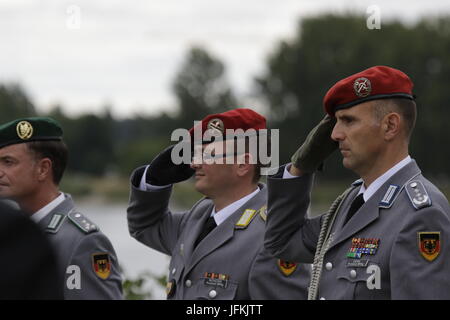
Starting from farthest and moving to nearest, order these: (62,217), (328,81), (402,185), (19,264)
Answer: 1. (328,81)
2. (62,217)
3. (402,185)
4. (19,264)

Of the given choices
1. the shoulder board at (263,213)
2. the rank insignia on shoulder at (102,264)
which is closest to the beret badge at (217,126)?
the shoulder board at (263,213)

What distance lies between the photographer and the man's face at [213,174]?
5344 millimetres

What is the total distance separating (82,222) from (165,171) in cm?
75

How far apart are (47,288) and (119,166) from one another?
58988mm

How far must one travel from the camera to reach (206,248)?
5.21 m

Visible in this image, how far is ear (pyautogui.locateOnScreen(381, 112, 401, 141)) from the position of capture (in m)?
4.22

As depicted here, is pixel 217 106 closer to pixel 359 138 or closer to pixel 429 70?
pixel 429 70

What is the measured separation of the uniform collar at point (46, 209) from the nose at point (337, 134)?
1863 mm

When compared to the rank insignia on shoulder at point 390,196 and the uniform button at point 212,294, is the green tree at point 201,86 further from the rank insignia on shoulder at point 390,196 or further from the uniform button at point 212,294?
the rank insignia on shoulder at point 390,196

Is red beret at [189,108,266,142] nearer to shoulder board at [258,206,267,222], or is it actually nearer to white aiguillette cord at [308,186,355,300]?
shoulder board at [258,206,267,222]

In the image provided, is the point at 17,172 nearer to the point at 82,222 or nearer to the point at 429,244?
the point at 82,222

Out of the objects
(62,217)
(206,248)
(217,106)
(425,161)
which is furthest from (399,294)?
(217,106)

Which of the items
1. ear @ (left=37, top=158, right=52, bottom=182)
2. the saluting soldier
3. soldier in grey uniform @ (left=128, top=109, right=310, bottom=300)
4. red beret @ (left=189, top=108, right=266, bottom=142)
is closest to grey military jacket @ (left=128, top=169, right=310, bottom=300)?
soldier in grey uniform @ (left=128, top=109, right=310, bottom=300)
